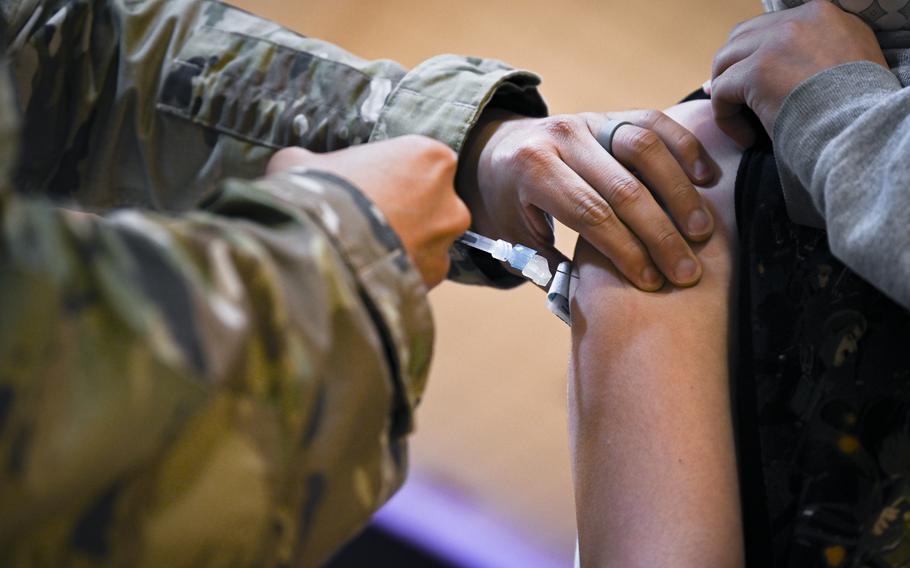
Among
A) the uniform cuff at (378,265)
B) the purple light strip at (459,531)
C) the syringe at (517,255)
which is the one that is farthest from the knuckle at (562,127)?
the purple light strip at (459,531)

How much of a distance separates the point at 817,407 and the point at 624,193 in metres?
0.24

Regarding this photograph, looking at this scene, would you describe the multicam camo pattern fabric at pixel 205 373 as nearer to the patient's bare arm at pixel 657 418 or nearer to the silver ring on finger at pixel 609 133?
the patient's bare arm at pixel 657 418

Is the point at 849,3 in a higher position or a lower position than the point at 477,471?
higher

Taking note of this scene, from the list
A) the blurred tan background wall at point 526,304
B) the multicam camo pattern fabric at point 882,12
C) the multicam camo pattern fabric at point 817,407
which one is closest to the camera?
the multicam camo pattern fabric at point 817,407

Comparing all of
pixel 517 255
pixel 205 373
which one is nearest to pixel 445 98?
pixel 517 255

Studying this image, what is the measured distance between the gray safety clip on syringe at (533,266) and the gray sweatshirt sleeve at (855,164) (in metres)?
0.21

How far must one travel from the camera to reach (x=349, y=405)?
0.42 m

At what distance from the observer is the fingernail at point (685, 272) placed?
0.69 metres

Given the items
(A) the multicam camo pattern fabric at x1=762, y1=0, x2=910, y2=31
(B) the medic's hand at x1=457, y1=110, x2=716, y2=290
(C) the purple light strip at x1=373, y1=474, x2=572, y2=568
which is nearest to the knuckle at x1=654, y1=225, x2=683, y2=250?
(B) the medic's hand at x1=457, y1=110, x2=716, y2=290

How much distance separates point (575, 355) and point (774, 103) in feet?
0.83

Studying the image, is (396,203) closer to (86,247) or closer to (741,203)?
(86,247)

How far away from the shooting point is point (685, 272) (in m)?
0.69

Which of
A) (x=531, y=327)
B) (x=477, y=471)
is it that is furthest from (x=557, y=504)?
(x=531, y=327)

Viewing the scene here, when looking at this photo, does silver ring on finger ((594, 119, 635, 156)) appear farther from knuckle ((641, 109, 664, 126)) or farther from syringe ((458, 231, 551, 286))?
syringe ((458, 231, 551, 286))
